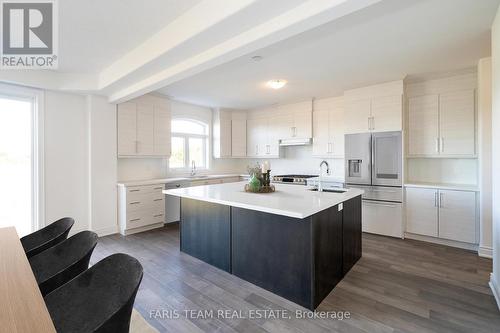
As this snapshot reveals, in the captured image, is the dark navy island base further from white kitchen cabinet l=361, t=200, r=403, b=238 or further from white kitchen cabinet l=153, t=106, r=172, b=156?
white kitchen cabinet l=153, t=106, r=172, b=156

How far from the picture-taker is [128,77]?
323 cm

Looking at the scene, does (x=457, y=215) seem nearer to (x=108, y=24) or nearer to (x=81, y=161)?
(x=108, y=24)

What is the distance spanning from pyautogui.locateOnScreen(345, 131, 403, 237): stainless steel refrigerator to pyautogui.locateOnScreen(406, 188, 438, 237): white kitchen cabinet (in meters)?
0.14

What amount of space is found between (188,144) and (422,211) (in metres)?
4.78

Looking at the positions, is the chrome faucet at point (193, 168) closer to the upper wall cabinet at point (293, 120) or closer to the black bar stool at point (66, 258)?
the upper wall cabinet at point (293, 120)

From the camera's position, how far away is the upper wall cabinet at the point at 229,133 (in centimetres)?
602

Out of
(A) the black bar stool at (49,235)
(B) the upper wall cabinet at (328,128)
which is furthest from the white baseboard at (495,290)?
(A) the black bar stool at (49,235)

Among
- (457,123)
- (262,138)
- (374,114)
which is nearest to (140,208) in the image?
(262,138)

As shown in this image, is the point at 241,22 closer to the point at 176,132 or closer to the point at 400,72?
the point at 400,72

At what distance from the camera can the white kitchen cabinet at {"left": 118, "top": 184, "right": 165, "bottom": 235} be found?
4.21m

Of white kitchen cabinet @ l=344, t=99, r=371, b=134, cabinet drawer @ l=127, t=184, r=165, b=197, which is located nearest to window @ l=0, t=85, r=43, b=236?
cabinet drawer @ l=127, t=184, r=165, b=197

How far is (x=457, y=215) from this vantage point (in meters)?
3.50

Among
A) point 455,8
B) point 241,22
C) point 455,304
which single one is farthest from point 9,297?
point 455,8

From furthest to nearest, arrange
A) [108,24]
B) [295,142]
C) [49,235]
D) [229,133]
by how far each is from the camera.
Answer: [229,133]
[295,142]
[108,24]
[49,235]
